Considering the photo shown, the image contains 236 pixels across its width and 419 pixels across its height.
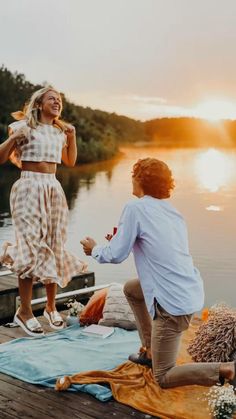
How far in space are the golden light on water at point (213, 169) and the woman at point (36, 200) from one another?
2646 cm

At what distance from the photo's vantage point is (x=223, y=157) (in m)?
44.0

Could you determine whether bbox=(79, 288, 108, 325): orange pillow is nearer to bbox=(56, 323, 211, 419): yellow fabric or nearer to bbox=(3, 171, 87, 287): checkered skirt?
bbox=(3, 171, 87, 287): checkered skirt

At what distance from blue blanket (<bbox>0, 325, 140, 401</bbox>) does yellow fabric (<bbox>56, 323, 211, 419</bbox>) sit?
6cm

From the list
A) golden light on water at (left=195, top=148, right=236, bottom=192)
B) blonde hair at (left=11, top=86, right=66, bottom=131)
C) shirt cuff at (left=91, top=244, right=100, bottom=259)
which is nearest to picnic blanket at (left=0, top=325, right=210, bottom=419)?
shirt cuff at (left=91, top=244, right=100, bottom=259)

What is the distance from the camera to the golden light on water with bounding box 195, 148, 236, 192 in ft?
111

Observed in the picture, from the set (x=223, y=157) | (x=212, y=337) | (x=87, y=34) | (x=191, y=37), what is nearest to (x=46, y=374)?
(x=212, y=337)

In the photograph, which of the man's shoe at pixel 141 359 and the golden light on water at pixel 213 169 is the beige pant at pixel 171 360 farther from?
the golden light on water at pixel 213 169

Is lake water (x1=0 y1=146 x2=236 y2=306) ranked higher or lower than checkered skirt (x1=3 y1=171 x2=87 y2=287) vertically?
lower

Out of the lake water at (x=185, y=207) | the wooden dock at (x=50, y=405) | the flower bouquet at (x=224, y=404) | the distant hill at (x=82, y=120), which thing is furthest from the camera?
the distant hill at (x=82, y=120)

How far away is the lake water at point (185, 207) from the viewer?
12.7m

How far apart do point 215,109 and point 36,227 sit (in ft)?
65.3

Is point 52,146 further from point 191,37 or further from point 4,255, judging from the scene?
point 191,37

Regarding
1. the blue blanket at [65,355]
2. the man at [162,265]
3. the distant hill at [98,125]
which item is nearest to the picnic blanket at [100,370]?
the blue blanket at [65,355]

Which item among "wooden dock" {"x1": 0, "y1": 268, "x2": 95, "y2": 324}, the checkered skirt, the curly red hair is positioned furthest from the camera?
"wooden dock" {"x1": 0, "y1": 268, "x2": 95, "y2": 324}
